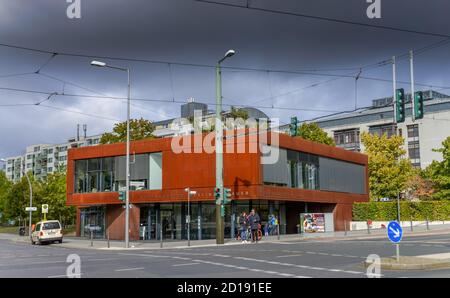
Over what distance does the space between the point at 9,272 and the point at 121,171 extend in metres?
28.5

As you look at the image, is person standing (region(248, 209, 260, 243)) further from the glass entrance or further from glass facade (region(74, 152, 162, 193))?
the glass entrance

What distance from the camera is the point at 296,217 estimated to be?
154 ft

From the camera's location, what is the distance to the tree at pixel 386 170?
59938 mm

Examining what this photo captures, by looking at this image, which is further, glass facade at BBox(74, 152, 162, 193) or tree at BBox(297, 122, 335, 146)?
tree at BBox(297, 122, 335, 146)

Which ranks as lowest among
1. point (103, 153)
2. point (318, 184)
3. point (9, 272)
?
point (9, 272)

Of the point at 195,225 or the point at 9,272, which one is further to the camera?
the point at 195,225

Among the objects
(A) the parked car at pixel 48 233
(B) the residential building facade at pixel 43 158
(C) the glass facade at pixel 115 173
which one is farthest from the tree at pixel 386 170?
(B) the residential building facade at pixel 43 158

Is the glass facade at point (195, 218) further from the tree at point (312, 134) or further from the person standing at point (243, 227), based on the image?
the tree at point (312, 134)

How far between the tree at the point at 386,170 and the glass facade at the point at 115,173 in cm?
2760

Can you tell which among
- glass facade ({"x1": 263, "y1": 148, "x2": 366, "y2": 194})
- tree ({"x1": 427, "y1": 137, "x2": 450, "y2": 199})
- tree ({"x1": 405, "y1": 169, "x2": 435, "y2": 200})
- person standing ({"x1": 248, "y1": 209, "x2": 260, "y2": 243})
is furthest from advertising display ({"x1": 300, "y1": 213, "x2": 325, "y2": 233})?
tree ({"x1": 427, "y1": 137, "x2": 450, "y2": 199})

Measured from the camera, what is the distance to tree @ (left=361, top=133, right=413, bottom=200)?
197 ft
